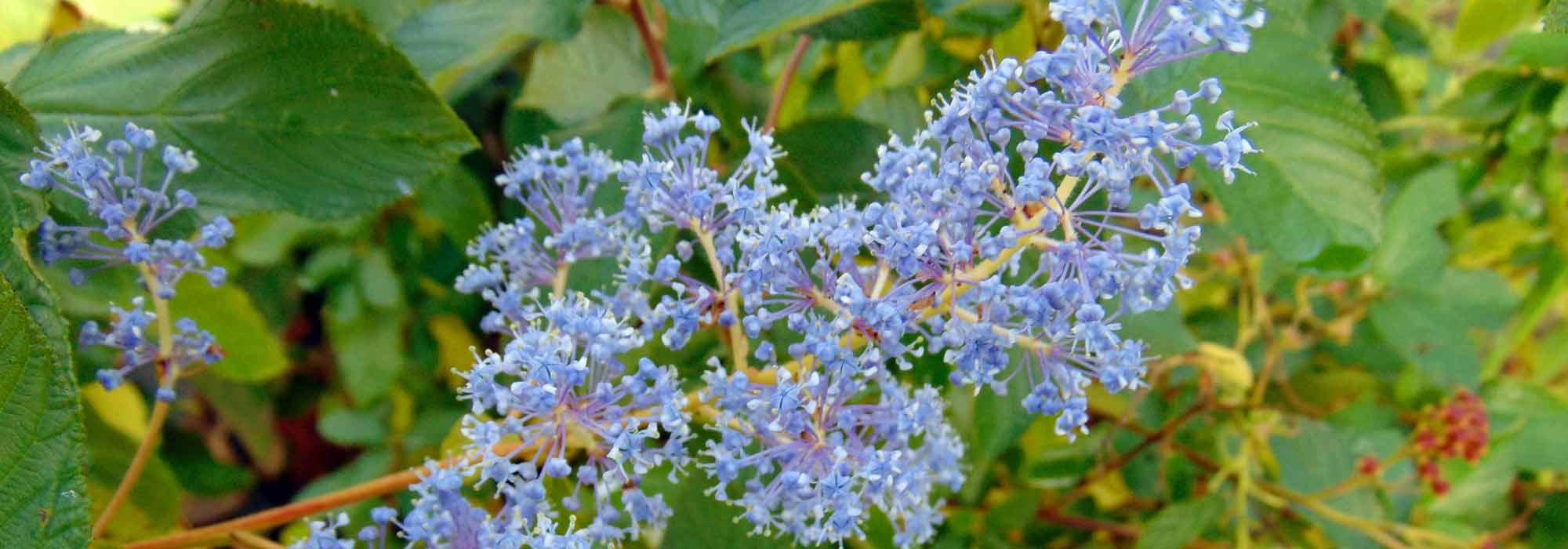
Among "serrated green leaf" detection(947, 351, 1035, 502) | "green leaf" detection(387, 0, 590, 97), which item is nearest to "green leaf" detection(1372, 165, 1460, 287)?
"serrated green leaf" detection(947, 351, 1035, 502)

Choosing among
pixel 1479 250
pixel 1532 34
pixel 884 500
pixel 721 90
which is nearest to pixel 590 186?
pixel 884 500

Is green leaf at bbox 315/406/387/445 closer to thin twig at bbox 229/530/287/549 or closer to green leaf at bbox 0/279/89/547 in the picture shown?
thin twig at bbox 229/530/287/549

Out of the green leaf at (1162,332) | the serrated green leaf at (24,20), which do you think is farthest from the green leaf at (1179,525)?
the serrated green leaf at (24,20)

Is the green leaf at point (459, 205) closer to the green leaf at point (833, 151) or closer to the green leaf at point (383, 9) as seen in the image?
the green leaf at point (383, 9)

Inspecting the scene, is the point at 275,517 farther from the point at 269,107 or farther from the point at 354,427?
the point at 354,427

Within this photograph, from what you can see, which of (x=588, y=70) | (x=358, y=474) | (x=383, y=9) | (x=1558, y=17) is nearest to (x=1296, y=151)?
(x=1558, y=17)

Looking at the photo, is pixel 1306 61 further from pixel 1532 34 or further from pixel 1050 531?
pixel 1050 531
